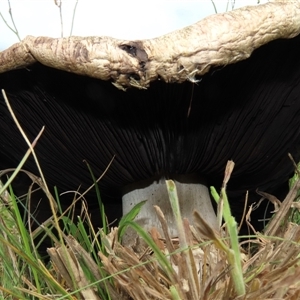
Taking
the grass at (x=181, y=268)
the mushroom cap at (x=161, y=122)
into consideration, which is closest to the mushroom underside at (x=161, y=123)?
the mushroom cap at (x=161, y=122)

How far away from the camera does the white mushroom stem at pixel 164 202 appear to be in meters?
1.28

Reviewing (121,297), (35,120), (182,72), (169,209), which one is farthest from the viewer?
(169,209)

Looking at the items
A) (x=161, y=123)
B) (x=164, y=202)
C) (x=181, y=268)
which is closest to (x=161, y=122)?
(x=161, y=123)

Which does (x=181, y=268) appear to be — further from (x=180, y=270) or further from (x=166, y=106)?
(x=166, y=106)

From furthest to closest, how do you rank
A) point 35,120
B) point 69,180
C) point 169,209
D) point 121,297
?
point 69,180, point 169,209, point 35,120, point 121,297

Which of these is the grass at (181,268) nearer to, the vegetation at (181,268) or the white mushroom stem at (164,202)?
the vegetation at (181,268)

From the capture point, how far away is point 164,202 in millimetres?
1275

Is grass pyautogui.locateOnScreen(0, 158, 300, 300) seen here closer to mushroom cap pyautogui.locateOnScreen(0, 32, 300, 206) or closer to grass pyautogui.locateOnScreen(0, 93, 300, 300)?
grass pyautogui.locateOnScreen(0, 93, 300, 300)

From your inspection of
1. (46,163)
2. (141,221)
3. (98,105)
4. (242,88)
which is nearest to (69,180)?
(46,163)

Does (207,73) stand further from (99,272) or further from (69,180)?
(69,180)

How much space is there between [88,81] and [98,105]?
102 millimetres

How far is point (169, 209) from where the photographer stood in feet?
4.21

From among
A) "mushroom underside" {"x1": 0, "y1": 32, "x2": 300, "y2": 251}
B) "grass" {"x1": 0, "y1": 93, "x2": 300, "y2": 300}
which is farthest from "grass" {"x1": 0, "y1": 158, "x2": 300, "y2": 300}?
"mushroom underside" {"x1": 0, "y1": 32, "x2": 300, "y2": 251}

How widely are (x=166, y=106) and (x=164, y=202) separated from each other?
0.32 meters
